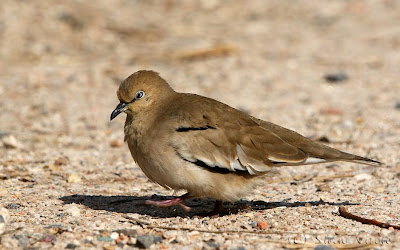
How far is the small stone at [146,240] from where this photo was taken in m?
4.80

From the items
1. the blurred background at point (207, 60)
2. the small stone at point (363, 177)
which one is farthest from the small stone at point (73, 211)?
the small stone at point (363, 177)

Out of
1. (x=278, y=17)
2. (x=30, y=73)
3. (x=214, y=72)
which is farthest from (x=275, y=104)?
(x=278, y=17)

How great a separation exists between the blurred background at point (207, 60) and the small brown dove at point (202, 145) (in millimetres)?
2647

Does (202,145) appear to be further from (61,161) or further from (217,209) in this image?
(61,161)

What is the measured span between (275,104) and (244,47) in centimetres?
334

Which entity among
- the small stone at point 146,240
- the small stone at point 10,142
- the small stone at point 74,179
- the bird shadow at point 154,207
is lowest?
the small stone at point 146,240

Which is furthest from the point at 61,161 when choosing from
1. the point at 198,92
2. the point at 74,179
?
the point at 198,92

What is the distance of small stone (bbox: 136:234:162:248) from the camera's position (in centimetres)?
480

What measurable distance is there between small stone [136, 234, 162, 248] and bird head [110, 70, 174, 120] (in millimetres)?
1494

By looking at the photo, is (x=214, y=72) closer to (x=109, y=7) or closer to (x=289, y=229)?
(x=109, y=7)

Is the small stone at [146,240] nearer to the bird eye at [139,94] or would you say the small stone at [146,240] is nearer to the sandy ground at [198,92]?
the sandy ground at [198,92]

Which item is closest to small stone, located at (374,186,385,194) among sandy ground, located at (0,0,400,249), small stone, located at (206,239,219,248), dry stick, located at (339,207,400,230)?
sandy ground, located at (0,0,400,249)

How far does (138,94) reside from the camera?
6.06 metres

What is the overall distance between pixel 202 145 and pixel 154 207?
95cm
